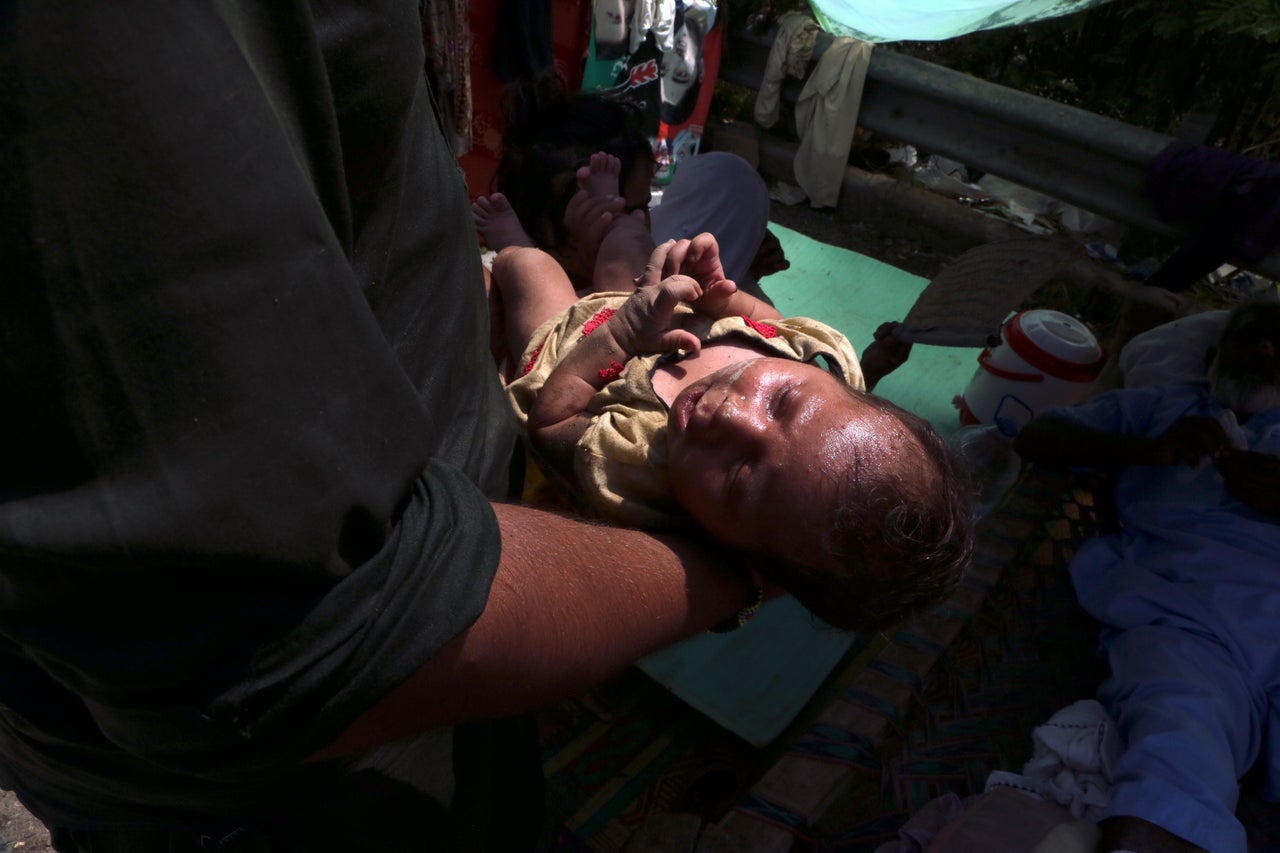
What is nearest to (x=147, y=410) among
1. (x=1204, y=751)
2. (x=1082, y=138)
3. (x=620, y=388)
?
(x=620, y=388)

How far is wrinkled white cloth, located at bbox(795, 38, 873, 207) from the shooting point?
20.1 feet

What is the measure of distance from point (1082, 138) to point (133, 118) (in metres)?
5.81

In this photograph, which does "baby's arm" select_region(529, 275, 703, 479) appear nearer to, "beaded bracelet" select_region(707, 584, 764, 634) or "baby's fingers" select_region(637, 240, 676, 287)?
"baby's fingers" select_region(637, 240, 676, 287)

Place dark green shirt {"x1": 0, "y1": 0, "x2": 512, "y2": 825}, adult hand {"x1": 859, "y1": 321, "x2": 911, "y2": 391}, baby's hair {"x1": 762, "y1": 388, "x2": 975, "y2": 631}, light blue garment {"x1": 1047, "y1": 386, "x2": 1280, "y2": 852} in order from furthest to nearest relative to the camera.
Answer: adult hand {"x1": 859, "y1": 321, "x2": 911, "y2": 391} → light blue garment {"x1": 1047, "y1": 386, "x2": 1280, "y2": 852} → baby's hair {"x1": 762, "y1": 388, "x2": 975, "y2": 631} → dark green shirt {"x1": 0, "y1": 0, "x2": 512, "y2": 825}

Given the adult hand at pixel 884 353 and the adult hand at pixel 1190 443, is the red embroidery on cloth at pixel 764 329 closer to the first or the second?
the adult hand at pixel 884 353

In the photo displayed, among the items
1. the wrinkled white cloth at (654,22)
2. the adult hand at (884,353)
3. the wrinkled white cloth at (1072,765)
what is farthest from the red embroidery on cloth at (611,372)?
the wrinkled white cloth at (654,22)

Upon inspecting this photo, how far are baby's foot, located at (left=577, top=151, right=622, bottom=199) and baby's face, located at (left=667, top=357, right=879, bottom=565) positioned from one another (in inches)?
39.4

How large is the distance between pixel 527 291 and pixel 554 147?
2.15 feet

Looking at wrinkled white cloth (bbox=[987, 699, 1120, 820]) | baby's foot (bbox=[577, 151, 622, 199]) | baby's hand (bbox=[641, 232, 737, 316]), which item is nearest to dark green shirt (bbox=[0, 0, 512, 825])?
baby's hand (bbox=[641, 232, 737, 316])

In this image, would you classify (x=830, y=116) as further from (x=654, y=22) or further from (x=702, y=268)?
(x=702, y=268)

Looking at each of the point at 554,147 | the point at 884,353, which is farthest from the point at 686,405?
the point at 884,353

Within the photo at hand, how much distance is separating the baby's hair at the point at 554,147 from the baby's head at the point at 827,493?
47.2 inches

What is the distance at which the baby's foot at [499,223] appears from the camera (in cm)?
243

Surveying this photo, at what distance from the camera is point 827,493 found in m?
1.44
